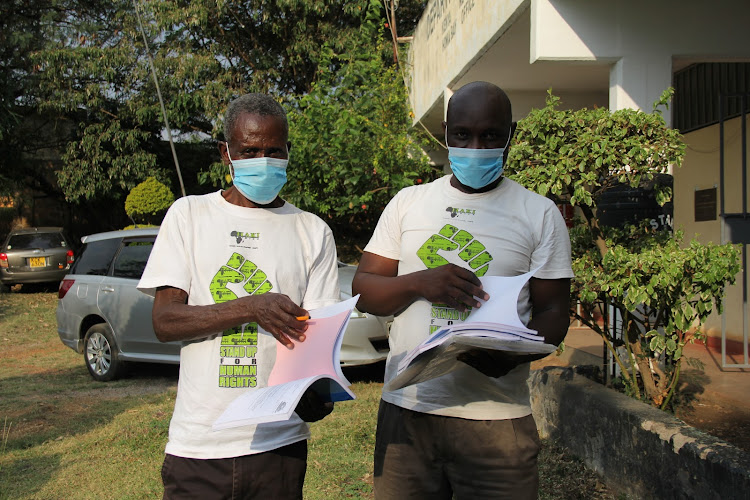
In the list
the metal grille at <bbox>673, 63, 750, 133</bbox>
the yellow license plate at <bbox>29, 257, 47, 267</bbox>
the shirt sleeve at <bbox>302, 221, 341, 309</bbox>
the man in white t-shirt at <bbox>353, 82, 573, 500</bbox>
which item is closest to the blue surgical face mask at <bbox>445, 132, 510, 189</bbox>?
the man in white t-shirt at <bbox>353, 82, 573, 500</bbox>

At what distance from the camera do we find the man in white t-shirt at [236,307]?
6.51 ft

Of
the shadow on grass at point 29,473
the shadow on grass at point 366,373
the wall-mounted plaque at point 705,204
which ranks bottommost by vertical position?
the shadow on grass at point 29,473

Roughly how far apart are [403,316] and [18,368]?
27.2 feet

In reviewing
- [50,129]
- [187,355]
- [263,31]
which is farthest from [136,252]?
[50,129]

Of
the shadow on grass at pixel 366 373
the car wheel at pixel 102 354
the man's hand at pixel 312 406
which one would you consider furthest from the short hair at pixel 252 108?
the car wheel at pixel 102 354

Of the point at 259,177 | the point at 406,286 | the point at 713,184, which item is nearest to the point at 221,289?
the point at 259,177

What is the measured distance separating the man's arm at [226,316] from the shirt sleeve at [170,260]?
4 centimetres

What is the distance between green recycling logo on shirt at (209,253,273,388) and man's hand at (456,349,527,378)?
632 mm

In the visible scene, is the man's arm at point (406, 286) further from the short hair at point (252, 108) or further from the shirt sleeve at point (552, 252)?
the short hair at point (252, 108)

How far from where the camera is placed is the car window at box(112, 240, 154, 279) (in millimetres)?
7676

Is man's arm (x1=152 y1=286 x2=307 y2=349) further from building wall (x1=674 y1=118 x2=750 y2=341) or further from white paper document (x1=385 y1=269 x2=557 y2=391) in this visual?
building wall (x1=674 y1=118 x2=750 y2=341)

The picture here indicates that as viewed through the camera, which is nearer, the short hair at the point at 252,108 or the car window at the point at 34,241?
the short hair at the point at 252,108

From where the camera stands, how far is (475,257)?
2102 millimetres

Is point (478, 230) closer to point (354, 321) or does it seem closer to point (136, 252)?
point (354, 321)
